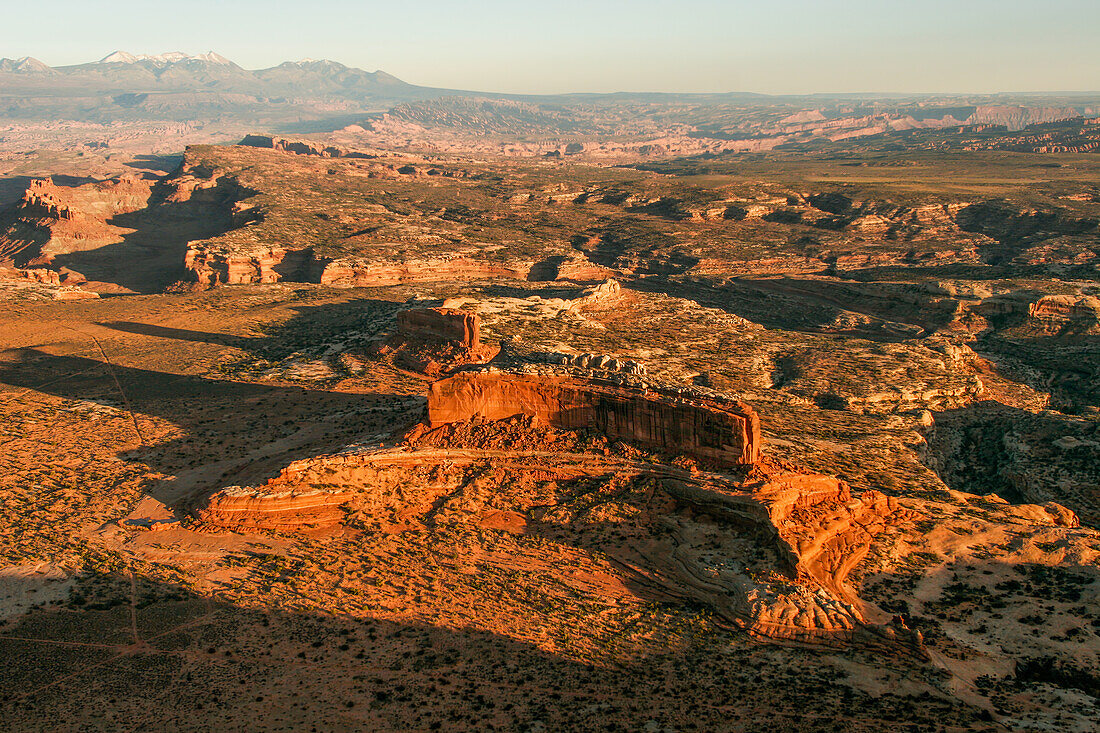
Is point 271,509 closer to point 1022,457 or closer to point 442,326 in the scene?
point 442,326

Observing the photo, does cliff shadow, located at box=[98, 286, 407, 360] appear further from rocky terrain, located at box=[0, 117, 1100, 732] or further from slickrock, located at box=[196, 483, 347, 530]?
slickrock, located at box=[196, 483, 347, 530]

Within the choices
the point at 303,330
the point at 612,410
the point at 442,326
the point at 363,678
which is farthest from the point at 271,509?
the point at 303,330

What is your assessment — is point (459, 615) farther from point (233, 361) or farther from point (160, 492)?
point (233, 361)

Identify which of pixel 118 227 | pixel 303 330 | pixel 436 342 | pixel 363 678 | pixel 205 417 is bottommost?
pixel 363 678

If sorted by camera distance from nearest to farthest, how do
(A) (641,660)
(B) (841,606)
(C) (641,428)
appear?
(A) (641,660) < (B) (841,606) < (C) (641,428)

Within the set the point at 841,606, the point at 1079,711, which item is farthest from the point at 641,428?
the point at 1079,711

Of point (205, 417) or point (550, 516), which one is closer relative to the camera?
point (550, 516)

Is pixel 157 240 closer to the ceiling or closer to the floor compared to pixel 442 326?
closer to the ceiling
